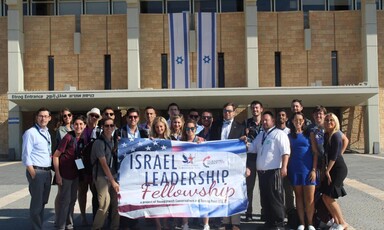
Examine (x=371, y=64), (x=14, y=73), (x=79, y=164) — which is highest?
(x=371, y=64)

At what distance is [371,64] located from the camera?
26.7 meters

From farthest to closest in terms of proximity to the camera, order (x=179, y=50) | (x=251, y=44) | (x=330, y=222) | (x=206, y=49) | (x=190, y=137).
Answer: (x=251, y=44), (x=179, y=50), (x=206, y=49), (x=330, y=222), (x=190, y=137)

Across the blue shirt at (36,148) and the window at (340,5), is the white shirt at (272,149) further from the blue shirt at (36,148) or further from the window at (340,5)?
the window at (340,5)

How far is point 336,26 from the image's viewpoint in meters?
28.0

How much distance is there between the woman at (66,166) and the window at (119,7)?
2156cm

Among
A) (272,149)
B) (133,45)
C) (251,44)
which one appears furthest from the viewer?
(133,45)

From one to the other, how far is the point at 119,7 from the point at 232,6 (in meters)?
6.81

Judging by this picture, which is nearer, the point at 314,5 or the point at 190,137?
the point at 190,137

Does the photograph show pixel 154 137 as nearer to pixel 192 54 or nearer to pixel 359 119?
pixel 192 54

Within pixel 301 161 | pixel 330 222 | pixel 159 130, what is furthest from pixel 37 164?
pixel 330 222

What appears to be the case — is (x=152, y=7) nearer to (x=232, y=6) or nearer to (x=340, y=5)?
(x=232, y=6)

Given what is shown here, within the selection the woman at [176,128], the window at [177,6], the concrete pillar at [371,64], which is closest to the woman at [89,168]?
the woman at [176,128]

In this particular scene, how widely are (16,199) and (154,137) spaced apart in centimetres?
544

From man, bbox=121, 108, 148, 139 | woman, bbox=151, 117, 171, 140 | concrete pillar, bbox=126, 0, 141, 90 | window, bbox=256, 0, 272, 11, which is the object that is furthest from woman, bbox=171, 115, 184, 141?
window, bbox=256, 0, 272, 11
